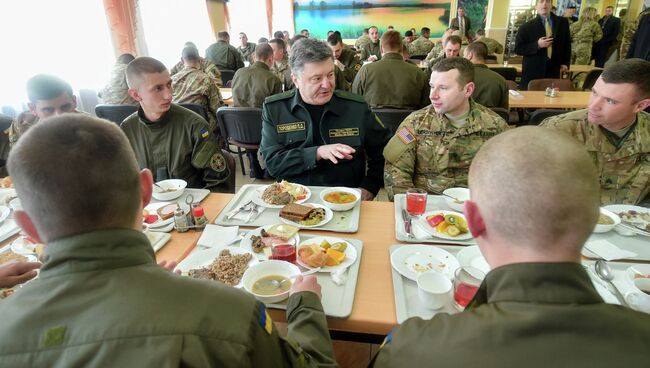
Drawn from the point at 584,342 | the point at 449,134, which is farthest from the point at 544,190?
the point at 449,134

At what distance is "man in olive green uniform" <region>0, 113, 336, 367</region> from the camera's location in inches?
25.7

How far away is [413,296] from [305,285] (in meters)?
0.35

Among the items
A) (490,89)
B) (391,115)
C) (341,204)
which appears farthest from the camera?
(490,89)

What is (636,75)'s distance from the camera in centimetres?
192

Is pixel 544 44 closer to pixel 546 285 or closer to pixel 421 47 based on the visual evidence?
pixel 421 47

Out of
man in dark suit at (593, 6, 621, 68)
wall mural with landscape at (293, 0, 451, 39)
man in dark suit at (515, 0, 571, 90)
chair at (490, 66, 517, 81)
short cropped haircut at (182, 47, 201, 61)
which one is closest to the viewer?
short cropped haircut at (182, 47, 201, 61)

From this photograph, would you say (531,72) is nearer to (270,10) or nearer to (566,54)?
(566,54)

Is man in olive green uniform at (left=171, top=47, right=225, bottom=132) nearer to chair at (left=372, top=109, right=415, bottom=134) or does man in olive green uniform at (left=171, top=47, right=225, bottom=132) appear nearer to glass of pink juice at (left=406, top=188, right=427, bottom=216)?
chair at (left=372, top=109, right=415, bottom=134)

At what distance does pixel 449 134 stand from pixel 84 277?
2.00 metres

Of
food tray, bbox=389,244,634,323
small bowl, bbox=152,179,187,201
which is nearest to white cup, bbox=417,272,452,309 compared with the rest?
food tray, bbox=389,244,634,323

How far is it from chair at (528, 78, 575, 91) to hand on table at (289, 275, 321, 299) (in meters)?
4.88

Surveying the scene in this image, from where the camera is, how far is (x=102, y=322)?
65 cm

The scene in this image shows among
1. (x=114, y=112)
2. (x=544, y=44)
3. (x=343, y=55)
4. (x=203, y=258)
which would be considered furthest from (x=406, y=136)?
(x=343, y=55)

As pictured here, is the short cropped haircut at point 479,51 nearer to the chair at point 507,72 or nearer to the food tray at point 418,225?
the chair at point 507,72
